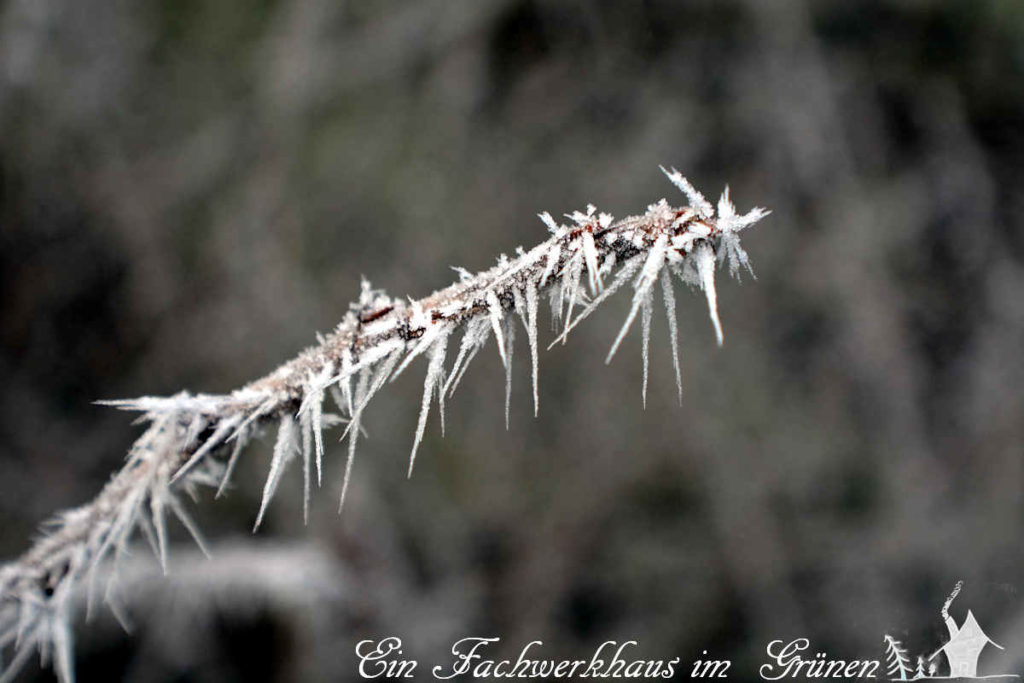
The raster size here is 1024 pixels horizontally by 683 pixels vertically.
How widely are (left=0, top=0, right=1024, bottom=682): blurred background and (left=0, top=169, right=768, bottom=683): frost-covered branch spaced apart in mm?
933

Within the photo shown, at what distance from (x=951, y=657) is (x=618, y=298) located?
2.92ft

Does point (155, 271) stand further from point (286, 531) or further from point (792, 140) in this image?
point (792, 140)

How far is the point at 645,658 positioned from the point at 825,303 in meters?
0.80

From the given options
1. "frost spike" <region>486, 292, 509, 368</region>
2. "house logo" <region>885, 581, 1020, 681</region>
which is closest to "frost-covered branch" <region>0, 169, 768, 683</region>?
"frost spike" <region>486, 292, 509, 368</region>

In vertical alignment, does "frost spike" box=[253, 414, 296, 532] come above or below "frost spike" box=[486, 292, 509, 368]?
below

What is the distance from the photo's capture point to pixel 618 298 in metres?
1.44

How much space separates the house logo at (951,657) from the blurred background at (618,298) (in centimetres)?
60

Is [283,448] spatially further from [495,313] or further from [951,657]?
[951,657]

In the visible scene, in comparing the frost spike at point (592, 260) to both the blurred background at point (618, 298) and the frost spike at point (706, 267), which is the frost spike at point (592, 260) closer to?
the frost spike at point (706, 267)

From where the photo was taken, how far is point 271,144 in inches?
A: 55.2

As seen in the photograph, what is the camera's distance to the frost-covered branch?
30 centimetres

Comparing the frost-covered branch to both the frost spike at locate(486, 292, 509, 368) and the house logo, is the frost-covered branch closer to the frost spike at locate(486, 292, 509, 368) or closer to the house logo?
the frost spike at locate(486, 292, 509, 368)

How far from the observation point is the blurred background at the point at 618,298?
4.32ft

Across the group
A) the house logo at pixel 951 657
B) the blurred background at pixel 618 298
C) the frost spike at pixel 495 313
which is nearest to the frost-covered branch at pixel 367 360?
the frost spike at pixel 495 313
